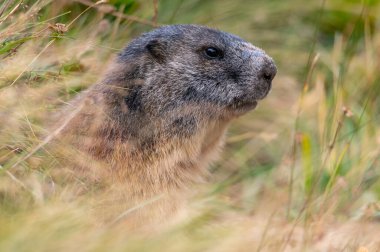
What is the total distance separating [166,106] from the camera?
425 centimetres

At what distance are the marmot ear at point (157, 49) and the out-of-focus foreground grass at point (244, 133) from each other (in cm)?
28

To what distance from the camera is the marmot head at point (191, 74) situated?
426cm

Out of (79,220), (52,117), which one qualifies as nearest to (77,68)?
(52,117)

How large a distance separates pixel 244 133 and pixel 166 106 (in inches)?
75.1

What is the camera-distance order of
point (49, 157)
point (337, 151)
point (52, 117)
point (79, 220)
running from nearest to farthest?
point (79, 220) < point (49, 157) < point (52, 117) < point (337, 151)

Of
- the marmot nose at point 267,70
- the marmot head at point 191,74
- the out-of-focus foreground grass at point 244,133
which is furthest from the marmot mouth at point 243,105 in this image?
the out-of-focus foreground grass at point 244,133

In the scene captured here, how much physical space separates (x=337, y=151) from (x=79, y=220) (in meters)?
2.67

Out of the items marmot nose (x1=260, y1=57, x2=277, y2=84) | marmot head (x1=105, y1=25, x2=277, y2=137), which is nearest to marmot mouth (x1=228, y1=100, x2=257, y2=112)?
marmot head (x1=105, y1=25, x2=277, y2=137)

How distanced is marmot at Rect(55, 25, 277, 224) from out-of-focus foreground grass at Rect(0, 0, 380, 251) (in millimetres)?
186

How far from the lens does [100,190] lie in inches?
151

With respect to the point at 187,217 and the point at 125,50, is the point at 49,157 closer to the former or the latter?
the point at 187,217

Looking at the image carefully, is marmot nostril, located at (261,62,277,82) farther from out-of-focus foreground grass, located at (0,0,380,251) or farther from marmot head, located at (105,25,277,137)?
out-of-focus foreground grass, located at (0,0,380,251)

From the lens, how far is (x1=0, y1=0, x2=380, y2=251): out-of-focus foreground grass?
11.0 ft

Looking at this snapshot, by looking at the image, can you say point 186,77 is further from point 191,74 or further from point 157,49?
point 157,49
